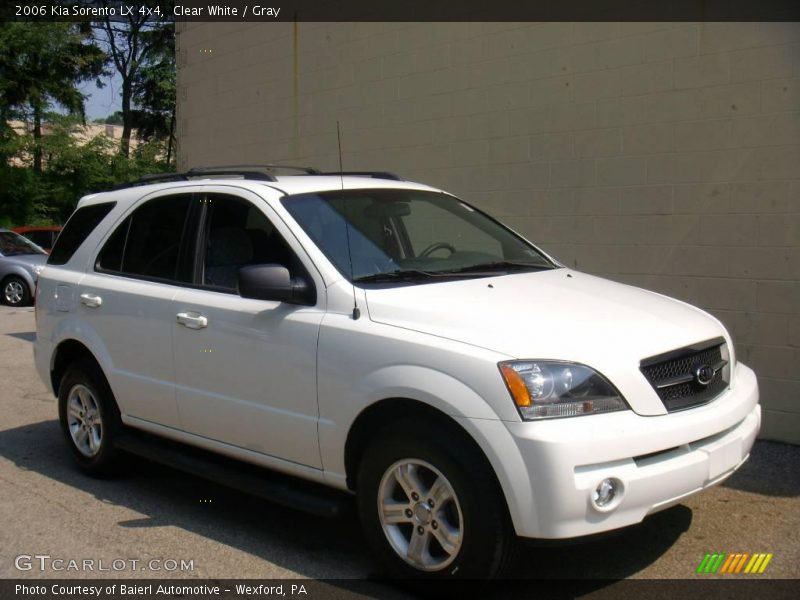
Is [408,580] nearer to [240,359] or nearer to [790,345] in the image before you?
[240,359]

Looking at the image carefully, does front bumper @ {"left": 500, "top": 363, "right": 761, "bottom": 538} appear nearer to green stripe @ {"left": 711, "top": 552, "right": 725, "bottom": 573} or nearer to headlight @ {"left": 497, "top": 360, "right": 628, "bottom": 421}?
headlight @ {"left": 497, "top": 360, "right": 628, "bottom": 421}

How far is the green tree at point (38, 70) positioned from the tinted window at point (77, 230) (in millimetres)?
24735

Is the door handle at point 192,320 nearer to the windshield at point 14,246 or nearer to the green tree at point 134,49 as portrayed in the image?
the windshield at point 14,246

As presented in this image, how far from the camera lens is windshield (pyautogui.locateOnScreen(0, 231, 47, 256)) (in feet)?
60.1

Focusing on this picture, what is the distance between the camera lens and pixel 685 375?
13.0 feet

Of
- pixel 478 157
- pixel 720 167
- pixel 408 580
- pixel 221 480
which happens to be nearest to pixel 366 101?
pixel 478 157

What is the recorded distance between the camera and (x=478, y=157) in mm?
8297

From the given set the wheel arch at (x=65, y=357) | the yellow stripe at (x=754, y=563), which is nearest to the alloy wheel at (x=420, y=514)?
the yellow stripe at (x=754, y=563)

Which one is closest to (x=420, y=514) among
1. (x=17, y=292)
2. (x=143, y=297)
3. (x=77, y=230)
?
(x=143, y=297)

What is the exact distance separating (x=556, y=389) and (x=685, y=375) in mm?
723

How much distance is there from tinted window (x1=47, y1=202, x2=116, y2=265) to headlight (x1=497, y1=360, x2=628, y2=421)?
11.6 ft

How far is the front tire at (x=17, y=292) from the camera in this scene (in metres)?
17.7

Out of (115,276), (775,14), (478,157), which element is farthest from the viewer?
(478,157)

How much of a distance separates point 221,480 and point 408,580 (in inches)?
52.5
